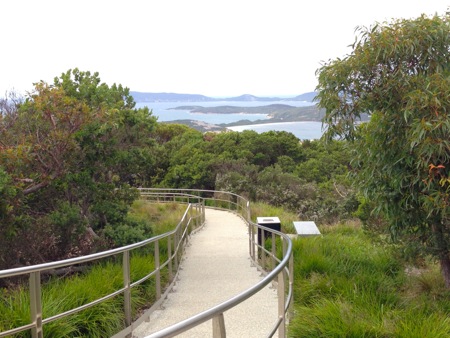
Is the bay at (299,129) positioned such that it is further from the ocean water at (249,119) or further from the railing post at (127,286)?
the railing post at (127,286)

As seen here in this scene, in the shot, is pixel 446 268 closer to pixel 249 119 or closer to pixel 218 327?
pixel 218 327

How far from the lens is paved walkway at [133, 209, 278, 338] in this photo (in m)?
5.03

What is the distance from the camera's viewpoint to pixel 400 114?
19.3 ft

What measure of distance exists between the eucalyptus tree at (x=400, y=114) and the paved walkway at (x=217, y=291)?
2.20 metres

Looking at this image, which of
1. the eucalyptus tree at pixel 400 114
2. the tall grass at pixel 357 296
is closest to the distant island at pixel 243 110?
the eucalyptus tree at pixel 400 114

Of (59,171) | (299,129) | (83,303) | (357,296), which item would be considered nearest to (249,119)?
(299,129)

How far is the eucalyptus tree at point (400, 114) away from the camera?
213 inches

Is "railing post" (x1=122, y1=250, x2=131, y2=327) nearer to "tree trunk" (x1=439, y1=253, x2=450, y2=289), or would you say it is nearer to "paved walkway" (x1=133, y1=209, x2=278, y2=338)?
"paved walkway" (x1=133, y1=209, x2=278, y2=338)

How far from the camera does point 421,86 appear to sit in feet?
19.0

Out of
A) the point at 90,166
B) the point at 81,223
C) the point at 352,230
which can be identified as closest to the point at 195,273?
the point at 81,223

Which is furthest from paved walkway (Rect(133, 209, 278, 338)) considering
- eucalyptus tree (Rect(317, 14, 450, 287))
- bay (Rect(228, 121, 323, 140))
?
bay (Rect(228, 121, 323, 140))

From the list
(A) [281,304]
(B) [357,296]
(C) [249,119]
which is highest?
(A) [281,304]

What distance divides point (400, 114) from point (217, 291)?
3514 mm

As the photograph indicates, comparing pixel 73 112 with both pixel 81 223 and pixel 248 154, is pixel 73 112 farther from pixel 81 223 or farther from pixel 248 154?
pixel 248 154
